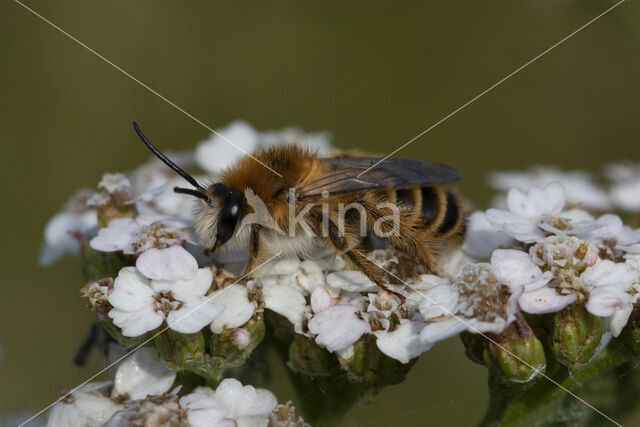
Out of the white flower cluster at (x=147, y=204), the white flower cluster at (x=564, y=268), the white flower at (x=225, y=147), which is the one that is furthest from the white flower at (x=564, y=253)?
the white flower at (x=225, y=147)

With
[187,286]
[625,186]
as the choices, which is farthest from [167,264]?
[625,186]

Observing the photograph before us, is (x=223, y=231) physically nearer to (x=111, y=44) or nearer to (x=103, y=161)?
(x=103, y=161)

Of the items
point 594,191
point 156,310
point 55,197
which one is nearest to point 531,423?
point 156,310

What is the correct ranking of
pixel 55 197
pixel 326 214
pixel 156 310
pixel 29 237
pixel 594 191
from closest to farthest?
1. pixel 156 310
2. pixel 326 214
3. pixel 594 191
4. pixel 29 237
5. pixel 55 197

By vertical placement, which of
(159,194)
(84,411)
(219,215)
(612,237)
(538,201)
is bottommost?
(612,237)

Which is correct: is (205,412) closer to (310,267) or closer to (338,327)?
(338,327)

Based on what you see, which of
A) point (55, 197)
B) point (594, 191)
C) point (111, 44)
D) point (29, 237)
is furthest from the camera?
point (111, 44)

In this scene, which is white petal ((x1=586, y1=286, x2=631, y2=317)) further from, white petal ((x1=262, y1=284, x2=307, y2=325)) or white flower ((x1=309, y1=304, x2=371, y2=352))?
white petal ((x1=262, y1=284, x2=307, y2=325))

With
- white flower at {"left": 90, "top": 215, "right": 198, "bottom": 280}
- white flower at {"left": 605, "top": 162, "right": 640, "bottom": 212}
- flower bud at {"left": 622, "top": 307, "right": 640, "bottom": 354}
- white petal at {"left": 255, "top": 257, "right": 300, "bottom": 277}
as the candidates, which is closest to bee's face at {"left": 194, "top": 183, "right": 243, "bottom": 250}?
white flower at {"left": 90, "top": 215, "right": 198, "bottom": 280}
